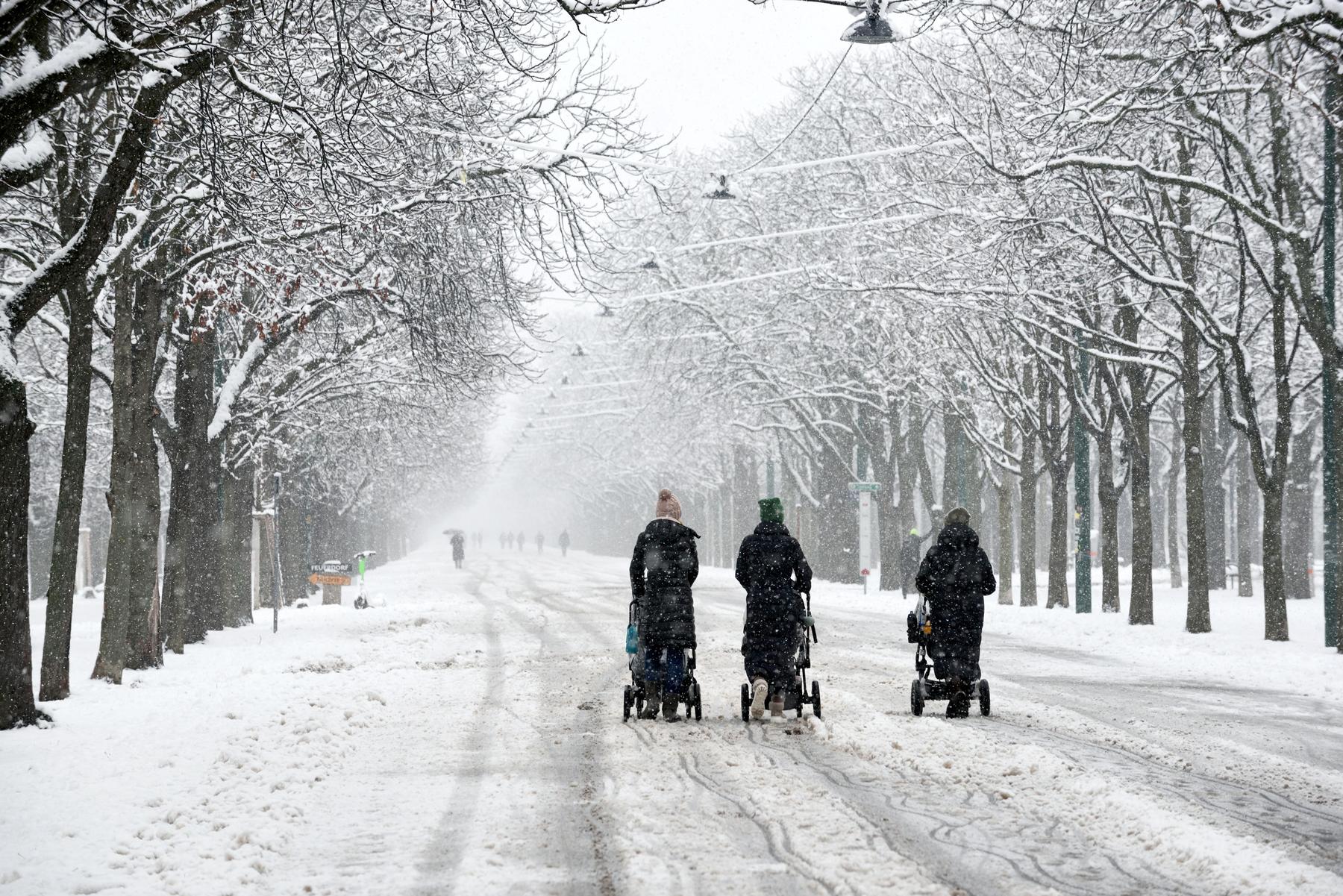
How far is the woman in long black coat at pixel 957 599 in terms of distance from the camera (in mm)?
10961

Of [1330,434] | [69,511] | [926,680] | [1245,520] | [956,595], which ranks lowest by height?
[926,680]

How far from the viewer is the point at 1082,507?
26.7 meters

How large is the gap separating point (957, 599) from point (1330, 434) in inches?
354

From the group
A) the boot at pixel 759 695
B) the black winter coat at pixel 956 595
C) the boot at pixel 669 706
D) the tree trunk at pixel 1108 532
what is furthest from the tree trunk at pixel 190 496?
the tree trunk at pixel 1108 532

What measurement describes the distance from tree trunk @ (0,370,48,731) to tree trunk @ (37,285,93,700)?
190cm

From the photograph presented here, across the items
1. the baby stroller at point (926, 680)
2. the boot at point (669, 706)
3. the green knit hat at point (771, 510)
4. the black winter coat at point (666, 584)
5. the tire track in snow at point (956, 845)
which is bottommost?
the tire track in snow at point (956, 845)

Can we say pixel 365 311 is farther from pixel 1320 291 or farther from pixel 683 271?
pixel 683 271

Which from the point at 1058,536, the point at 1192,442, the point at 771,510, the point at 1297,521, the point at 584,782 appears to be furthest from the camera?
the point at 1297,521

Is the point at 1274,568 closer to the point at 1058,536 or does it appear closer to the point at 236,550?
the point at 1058,536

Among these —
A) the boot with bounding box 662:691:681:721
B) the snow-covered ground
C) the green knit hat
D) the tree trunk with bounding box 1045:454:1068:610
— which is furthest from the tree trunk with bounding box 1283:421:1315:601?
the boot with bounding box 662:691:681:721

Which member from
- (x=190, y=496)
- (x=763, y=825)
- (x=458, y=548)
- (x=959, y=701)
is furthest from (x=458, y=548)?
(x=763, y=825)

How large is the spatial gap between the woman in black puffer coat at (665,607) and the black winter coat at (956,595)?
77.3 inches

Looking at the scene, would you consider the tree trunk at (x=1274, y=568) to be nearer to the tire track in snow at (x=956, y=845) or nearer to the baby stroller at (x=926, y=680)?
the baby stroller at (x=926, y=680)

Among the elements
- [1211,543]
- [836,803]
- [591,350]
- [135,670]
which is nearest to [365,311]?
[135,670]
